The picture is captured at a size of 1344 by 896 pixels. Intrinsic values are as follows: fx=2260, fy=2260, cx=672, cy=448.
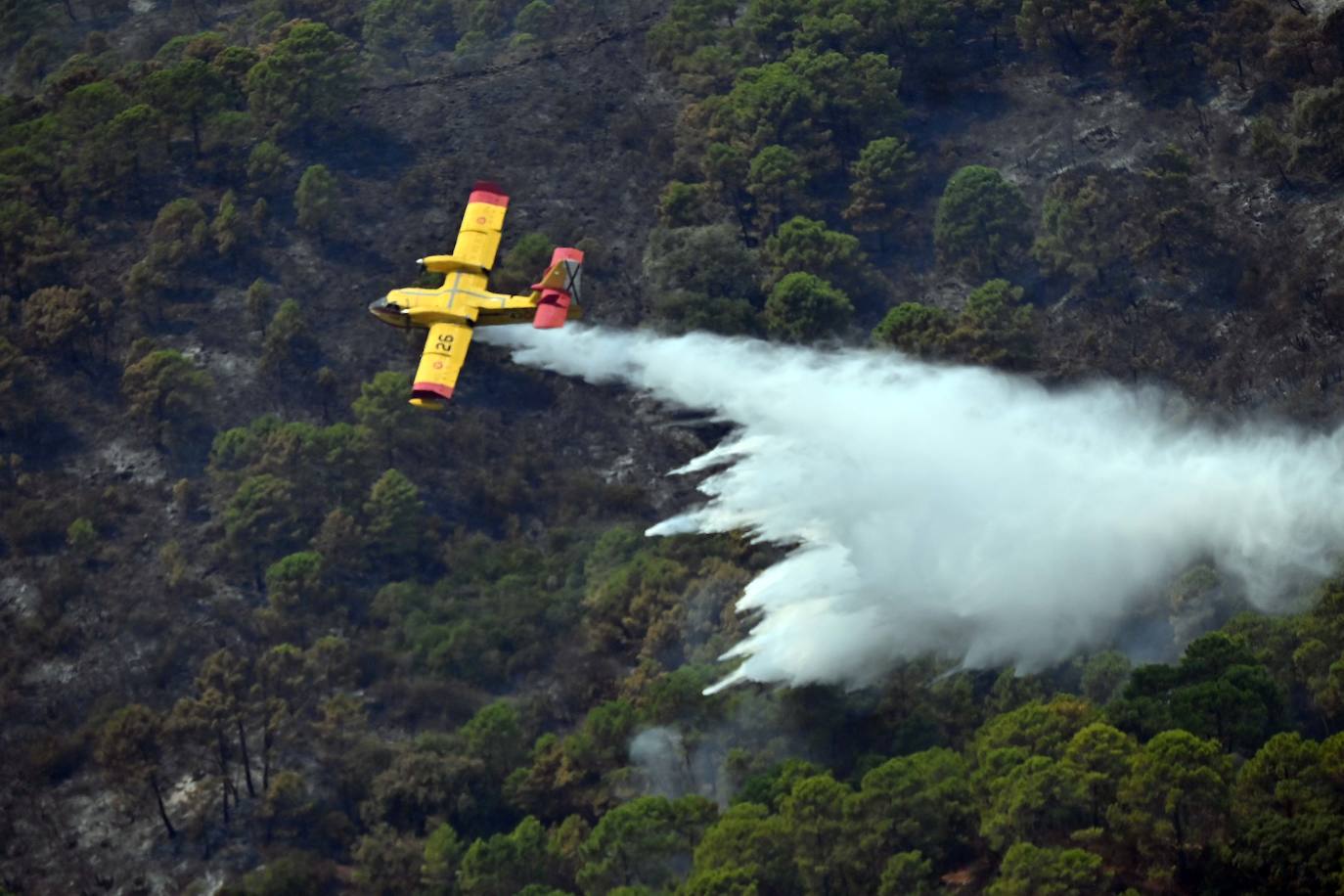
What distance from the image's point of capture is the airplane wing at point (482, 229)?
83.8 m

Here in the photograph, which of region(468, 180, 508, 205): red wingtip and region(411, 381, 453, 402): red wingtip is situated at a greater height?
region(468, 180, 508, 205): red wingtip

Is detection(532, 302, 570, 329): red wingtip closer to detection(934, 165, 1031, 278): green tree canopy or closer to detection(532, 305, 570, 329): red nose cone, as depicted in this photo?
detection(532, 305, 570, 329): red nose cone

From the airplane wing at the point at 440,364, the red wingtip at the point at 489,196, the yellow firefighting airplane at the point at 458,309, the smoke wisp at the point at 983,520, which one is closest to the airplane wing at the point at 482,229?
the red wingtip at the point at 489,196

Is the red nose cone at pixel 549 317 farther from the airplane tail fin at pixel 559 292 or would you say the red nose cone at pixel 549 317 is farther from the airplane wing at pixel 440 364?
the airplane wing at pixel 440 364

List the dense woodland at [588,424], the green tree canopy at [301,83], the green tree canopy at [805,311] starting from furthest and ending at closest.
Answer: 1. the green tree canopy at [301,83]
2. the green tree canopy at [805,311]
3. the dense woodland at [588,424]

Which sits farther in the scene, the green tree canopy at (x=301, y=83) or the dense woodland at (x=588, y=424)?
the green tree canopy at (x=301, y=83)

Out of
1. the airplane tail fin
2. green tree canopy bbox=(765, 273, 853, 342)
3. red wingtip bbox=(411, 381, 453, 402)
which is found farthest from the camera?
green tree canopy bbox=(765, 273, 853, 342)

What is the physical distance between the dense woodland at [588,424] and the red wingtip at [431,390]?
37.4ft

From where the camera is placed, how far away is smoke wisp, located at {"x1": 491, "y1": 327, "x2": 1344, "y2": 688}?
259 ft

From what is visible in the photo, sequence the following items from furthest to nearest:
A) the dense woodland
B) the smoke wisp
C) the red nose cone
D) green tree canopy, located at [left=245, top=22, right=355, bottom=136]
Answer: green tree canopy, located at [left=245, top=22, right=355, bottom=136], the red nose cone, the smoke wisp, the dense woodland

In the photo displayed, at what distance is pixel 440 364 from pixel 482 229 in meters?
7.84

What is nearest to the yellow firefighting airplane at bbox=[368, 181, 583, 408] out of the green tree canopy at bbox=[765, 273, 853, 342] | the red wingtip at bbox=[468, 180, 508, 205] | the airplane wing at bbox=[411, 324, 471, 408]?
the airplane wing at bbox=[411, 324, 471, 408]

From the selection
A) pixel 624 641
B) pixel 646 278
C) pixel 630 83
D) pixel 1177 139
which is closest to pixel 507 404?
pixel 646 278

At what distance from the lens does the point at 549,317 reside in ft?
261
